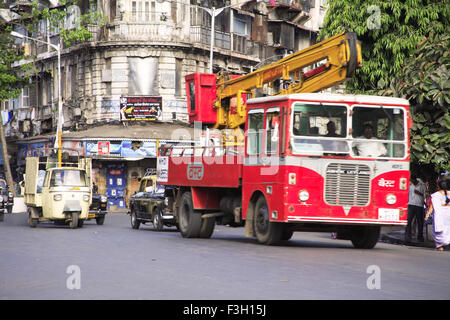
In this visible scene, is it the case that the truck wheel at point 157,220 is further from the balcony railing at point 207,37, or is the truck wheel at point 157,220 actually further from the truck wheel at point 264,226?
the balcony railing at point 207,37

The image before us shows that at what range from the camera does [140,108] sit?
47.2 m

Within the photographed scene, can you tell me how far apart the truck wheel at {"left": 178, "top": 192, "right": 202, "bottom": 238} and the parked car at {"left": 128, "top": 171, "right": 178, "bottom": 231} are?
157 inches

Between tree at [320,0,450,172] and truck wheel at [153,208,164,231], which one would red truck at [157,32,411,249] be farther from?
truck wheel at [153,208,164,231]

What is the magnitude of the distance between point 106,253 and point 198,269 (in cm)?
356

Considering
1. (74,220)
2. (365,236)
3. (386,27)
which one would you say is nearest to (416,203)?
(365,236)

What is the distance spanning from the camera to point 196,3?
47969mm

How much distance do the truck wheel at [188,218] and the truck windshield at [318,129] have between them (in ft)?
15.2

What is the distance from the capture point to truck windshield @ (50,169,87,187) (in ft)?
87.8

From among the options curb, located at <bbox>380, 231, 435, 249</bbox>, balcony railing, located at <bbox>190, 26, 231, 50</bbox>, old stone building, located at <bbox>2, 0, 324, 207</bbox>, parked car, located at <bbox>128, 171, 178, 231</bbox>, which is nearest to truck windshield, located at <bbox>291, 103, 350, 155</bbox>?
curb, located at <bbox>380, 231, 435, 249</bbox>

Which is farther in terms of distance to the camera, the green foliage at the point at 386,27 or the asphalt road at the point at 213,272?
the green foliage at the point at 386,27

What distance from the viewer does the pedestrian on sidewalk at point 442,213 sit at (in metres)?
19.7

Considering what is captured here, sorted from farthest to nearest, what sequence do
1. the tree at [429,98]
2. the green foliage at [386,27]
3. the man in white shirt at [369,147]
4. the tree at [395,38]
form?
the green foliage at [386,27], the tree at [395,38], the tree at [429,98], the man in white shirt at [369,147]

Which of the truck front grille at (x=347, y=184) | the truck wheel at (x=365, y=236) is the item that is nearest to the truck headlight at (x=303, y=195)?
the truck front grille at (x=347, y=184)
